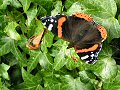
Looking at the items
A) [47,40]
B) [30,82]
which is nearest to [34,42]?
[47,40]

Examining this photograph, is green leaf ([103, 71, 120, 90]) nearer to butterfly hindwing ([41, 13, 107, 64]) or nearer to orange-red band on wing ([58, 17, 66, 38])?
butterfly hindwing ([41, 13, 107, 64])

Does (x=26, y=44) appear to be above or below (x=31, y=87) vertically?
above

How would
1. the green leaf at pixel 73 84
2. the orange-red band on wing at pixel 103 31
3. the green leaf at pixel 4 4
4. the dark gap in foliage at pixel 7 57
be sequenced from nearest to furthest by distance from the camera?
the orange-red band on wing at pixel 103 31
the green leaf at pixel 73 84
the green leaf at pixel 4 4
the dark gap in foliage at pixel 7 57

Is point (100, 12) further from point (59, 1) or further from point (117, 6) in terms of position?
point (59, 1)

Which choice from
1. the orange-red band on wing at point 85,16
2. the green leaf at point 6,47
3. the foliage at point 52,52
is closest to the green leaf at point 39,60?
the foliage at point 52,52

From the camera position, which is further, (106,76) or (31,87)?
(31,87)

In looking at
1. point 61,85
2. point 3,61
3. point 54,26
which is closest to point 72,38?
point 54,26

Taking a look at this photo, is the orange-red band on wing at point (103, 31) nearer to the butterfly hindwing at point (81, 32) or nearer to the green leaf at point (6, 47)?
the butterfly hindwing at point (81, 32)
